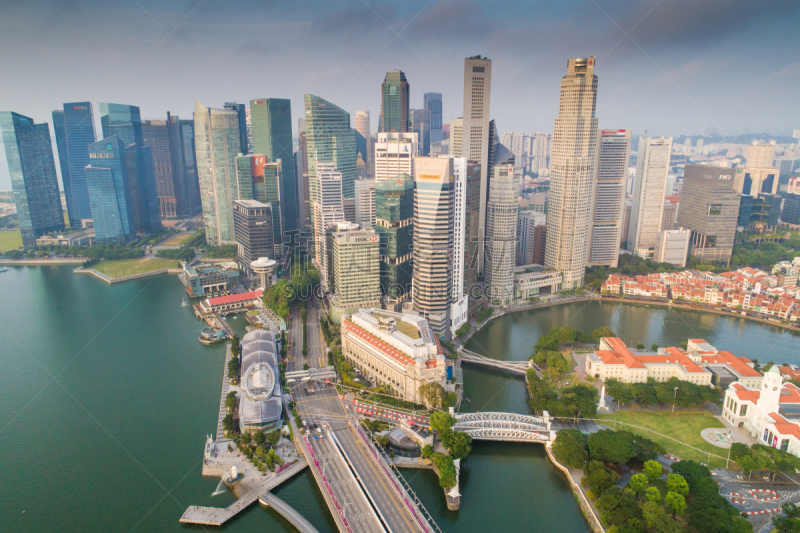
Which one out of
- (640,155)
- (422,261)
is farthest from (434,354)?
(640,155)

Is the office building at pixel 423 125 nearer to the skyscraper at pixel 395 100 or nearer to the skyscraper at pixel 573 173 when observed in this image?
the skyscraper at pixel 395 100

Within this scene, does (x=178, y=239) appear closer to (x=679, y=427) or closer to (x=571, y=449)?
(x=571, y=449)

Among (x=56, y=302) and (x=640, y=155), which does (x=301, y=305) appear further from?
(x=640, y=155)

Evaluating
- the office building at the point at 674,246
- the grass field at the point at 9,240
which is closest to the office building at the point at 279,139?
the grass field at the point at 9,240

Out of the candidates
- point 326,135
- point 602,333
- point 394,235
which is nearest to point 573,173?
point 602,333

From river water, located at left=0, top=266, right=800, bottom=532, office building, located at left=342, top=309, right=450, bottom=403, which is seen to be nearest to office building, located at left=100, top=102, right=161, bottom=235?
river water, located at left=0, top=266, right=800, bottom=532

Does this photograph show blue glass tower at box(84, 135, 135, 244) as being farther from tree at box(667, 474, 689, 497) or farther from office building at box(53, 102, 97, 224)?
tree at box(667, 474, 689, 497)
